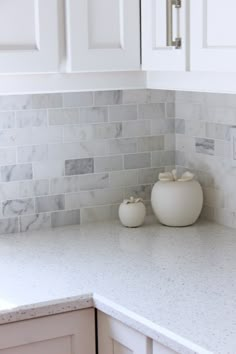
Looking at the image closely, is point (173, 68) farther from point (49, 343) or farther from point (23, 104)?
point (49, 343)

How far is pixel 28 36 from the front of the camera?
235 centimetres

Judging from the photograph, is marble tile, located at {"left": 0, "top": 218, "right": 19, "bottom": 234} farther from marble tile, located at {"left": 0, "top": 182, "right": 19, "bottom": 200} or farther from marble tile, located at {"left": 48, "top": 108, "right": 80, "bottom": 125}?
marble tile, located at {"left": 48, "top": 108, "right": 80, "bottom": 125}

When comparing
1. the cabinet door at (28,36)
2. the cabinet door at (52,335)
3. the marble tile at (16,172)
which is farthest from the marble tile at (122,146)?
the cabinet door at (52,335)

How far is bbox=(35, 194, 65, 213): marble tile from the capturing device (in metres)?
2.84

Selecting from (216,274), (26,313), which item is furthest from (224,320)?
(26,313)

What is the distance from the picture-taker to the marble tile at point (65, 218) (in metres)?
2.88

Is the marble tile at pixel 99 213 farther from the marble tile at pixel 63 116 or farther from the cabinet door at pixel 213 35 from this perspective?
the cabinet door at pixel 213 35

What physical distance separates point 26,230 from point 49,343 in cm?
79

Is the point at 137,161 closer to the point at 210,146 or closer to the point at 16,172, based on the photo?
the point at 210,146

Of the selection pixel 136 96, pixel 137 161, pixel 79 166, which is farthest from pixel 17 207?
pixel 136 96

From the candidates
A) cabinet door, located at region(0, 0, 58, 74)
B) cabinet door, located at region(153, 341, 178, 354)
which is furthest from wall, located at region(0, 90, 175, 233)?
cabinet door, located at region(153, 341, 178, 354)

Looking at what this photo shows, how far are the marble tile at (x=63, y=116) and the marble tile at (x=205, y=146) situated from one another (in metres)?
0.46

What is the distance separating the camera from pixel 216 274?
2229mm

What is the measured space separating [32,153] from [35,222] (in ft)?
0.84
